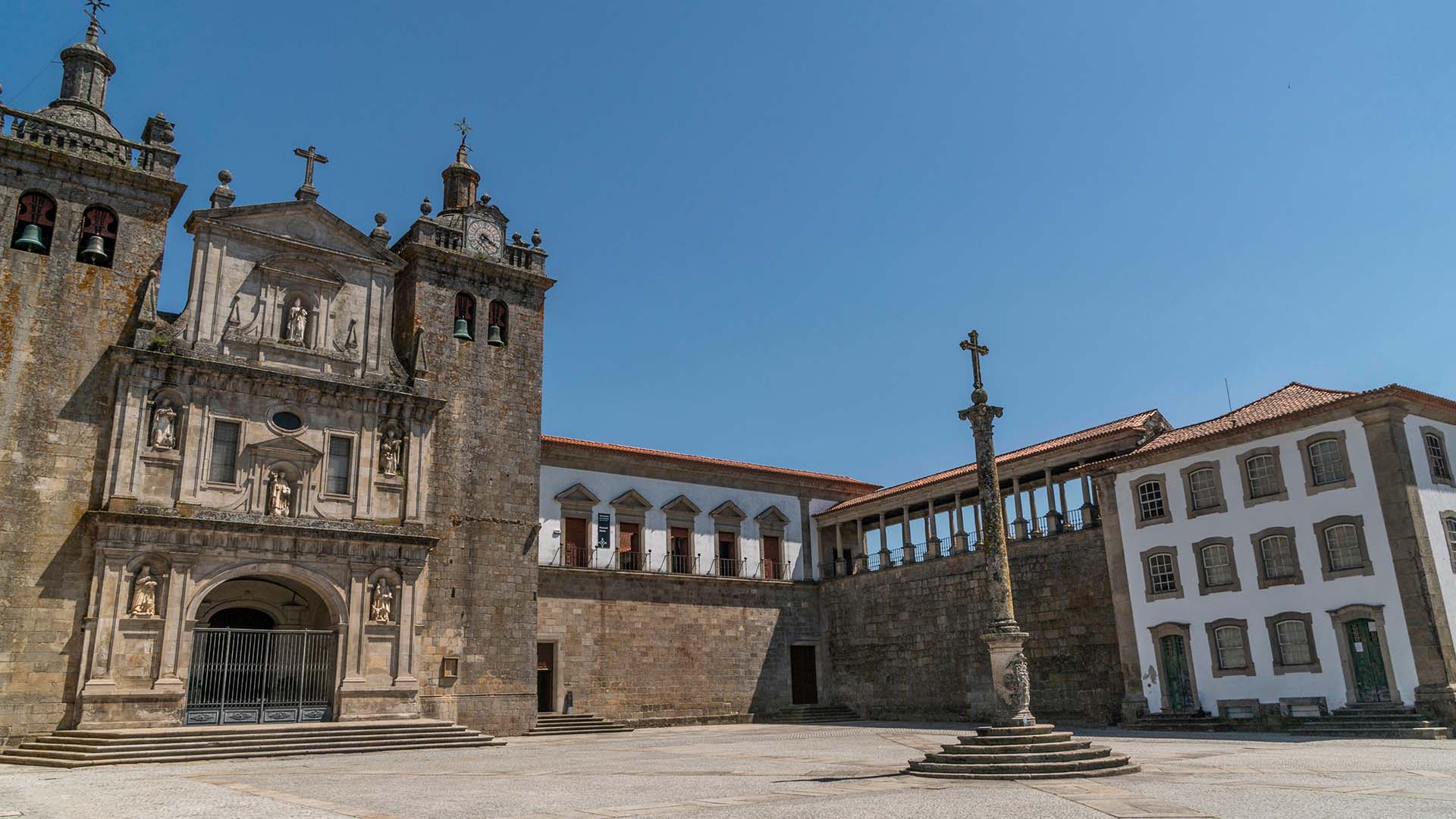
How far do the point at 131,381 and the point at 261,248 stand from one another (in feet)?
14.7

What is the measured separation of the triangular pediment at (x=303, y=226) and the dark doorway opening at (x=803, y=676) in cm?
1864

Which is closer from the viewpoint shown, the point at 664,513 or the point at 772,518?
the point at 664,513

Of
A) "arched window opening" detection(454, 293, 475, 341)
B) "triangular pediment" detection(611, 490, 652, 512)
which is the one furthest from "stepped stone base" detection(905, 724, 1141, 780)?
"triangular pediment" detection(611, 490, 652, 512)

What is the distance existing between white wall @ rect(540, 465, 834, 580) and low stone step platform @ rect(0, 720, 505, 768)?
30.1ft

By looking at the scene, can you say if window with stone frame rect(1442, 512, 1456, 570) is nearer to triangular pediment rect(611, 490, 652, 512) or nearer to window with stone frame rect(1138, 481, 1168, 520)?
window with stone frame rect(1138, 481, 1168, 520)

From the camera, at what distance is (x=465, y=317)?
26984 mm

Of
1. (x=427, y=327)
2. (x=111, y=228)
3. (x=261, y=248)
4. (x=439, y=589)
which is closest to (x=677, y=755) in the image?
(x=439, y=589)

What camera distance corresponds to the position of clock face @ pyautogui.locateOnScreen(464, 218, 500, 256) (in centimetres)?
2748

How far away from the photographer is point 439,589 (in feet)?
79.7

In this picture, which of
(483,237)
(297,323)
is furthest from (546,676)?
(483,237)

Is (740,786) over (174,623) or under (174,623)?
under

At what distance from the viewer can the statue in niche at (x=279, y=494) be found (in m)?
22.1

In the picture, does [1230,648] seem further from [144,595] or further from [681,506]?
[144,595]

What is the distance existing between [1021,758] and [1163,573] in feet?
45.9
